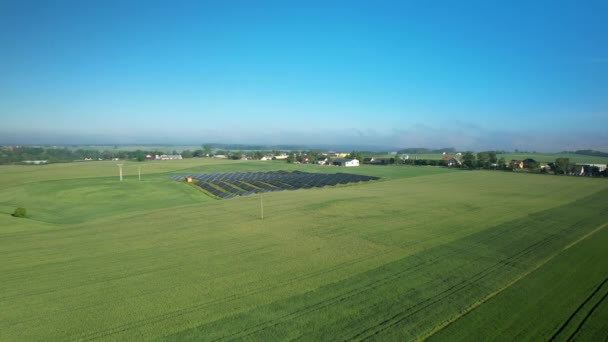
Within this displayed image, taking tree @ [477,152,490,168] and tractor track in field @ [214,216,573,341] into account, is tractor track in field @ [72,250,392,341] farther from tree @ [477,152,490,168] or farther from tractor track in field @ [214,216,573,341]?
tree @ [477,152,490,168]

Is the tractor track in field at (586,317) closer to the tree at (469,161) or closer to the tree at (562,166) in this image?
the tree at (562,166)

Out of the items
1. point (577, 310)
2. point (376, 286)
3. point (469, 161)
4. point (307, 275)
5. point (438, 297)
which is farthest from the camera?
point (469, 161)

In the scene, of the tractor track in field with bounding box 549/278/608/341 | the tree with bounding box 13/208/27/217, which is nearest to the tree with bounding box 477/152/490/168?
the tractor track in field with bounding box 549/278/608/341

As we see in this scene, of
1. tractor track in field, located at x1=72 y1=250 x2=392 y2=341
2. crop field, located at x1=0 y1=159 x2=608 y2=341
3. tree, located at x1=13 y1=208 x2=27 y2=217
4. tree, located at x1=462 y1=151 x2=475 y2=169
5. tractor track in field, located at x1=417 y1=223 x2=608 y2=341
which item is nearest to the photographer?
tractor track in field, located at x1=72 y1=250 x2=392 y2=341

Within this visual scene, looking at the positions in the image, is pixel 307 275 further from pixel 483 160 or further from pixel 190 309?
pixel 483 160

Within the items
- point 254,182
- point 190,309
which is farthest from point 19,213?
point 254,182

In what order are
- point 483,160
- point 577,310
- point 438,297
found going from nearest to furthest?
point 577,310, point 438,297, point 483,160

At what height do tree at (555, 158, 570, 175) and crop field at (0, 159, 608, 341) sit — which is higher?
tree at (555, 158, 570, 175)

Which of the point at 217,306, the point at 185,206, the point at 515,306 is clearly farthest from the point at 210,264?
the point at 185,206
